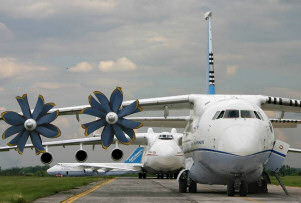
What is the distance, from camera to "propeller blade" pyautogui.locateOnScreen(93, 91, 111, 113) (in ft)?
62.3

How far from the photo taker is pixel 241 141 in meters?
15.6

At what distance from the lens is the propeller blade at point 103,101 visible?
19.0 meters

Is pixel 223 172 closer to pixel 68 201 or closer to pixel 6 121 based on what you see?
pixel 68 201

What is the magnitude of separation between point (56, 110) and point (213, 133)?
237 inches

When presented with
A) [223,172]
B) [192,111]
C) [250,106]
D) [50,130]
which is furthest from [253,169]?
[50,130]

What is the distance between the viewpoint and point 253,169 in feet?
53.6

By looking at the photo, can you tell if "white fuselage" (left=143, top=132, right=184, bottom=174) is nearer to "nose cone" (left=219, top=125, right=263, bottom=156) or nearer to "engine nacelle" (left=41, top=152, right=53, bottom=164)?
"engine nacelle" (left=41, top=152, right=53, bottom=164)

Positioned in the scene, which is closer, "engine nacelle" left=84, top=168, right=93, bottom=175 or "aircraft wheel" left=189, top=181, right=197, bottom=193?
"aircraft wheel" left=189, top=181, right=197, bottom=193

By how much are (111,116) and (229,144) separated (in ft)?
15.3

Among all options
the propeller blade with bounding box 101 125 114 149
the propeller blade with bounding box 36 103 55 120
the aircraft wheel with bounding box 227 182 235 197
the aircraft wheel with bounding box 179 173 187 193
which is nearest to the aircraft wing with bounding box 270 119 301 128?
the aircraft wheel with bounding box 179 173 187 193

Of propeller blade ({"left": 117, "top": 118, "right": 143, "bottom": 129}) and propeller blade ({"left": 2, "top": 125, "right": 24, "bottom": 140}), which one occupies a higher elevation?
propeller blade ({"left": 117, "top": 118, "right": 143, "bottom": 129})

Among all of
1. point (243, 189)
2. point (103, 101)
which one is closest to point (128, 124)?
point (103, 101)

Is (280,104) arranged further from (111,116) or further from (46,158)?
(46,158)

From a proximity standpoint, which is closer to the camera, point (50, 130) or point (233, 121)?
point (233, 121)
